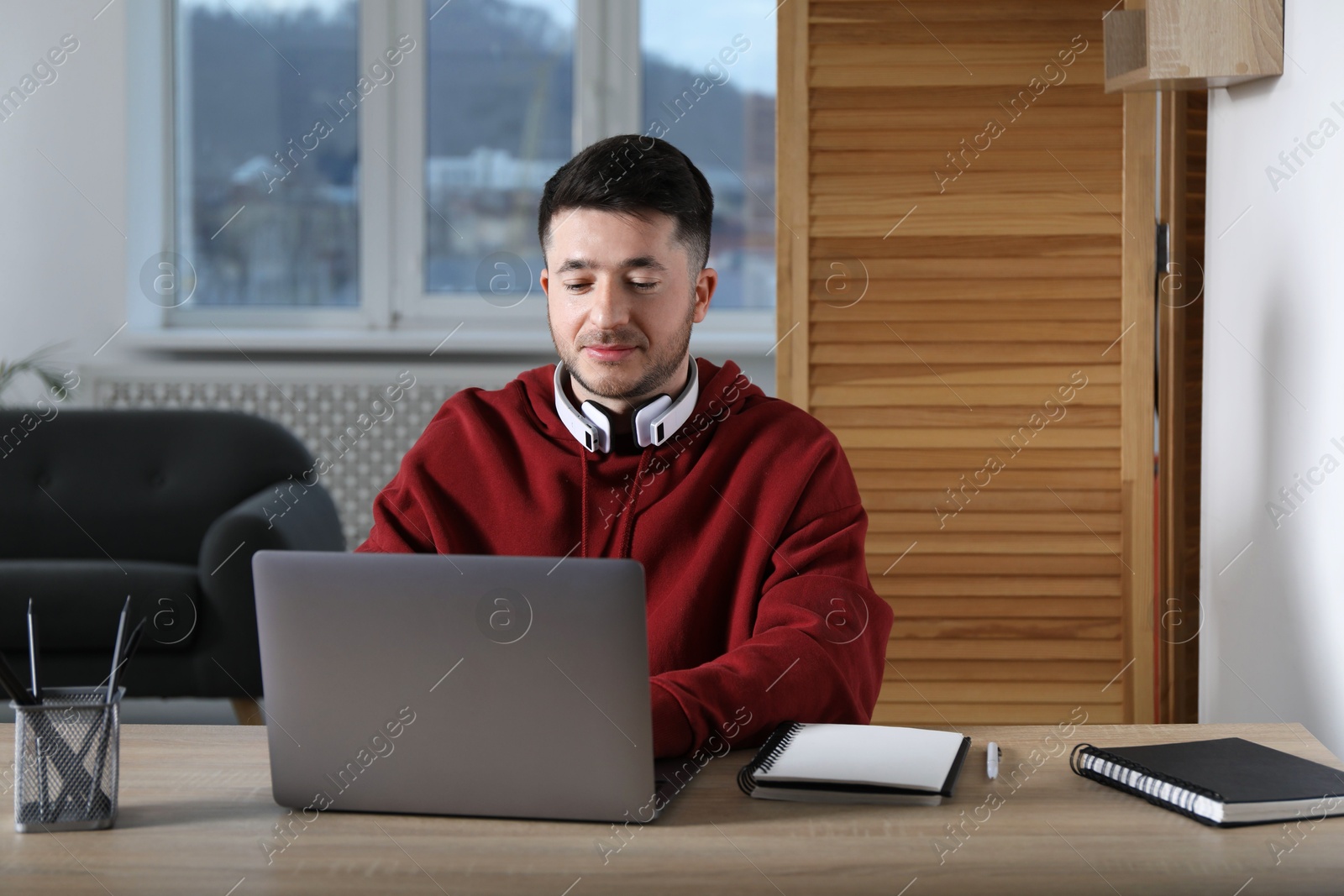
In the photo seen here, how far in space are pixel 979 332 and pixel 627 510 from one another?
3.50ft

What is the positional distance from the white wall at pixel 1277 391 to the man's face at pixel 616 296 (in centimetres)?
70

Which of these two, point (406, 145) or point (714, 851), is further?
point (406, 145)

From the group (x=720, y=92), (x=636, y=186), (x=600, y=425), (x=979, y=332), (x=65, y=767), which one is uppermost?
(x=720, y=92)

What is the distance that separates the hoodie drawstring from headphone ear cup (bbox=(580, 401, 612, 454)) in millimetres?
24

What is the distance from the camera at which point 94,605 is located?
8.16ft

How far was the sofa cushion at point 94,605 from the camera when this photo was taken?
248cm

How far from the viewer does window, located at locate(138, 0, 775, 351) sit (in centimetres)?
365

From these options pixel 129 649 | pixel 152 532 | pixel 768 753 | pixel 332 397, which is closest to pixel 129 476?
pixel 152 532

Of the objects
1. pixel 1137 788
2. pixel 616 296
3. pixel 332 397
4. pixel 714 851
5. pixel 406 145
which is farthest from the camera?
pixel 406 145

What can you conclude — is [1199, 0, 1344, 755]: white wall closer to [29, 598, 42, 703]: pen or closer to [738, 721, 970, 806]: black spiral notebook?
[738, 721, 970, 806]: black spiral notebook

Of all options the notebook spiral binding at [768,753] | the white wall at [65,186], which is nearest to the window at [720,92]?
the white wall at [65,186]

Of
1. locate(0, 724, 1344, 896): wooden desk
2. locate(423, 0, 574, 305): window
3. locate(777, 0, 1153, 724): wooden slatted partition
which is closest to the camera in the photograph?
locate(0, 724, 1344, 896): wooden desk

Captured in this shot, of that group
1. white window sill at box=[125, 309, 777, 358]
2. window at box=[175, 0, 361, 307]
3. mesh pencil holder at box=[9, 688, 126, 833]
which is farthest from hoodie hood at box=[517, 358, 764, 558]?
window at box=[175, 0, 361, 307]

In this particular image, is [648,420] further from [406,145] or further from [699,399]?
[406,145]
